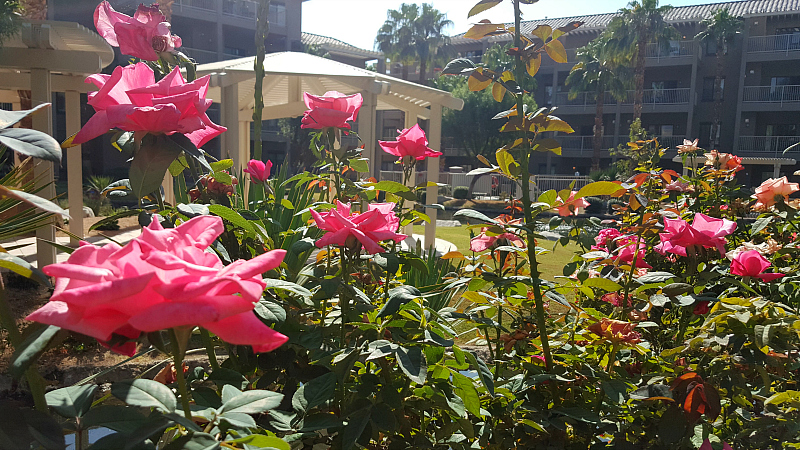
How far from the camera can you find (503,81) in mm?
1169

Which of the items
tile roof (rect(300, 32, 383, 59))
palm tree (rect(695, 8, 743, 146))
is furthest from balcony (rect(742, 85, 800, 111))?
tile roof (rect(300, 32, 383, 59))

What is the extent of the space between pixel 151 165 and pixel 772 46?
3047 centimetres

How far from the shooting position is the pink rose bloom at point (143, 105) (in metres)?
0.72

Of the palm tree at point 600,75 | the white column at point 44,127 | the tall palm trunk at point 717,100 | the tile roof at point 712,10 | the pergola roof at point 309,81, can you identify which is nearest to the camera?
the white column at point 44,127

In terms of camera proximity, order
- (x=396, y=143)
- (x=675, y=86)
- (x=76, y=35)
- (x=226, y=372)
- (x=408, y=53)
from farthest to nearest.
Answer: (x=408, y=53), (x=675, y=86), (x=76, y=35), (x=396, y=143), (x=226, y=372)

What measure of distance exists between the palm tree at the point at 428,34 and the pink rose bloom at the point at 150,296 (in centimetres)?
3303

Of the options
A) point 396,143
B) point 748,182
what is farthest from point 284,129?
point 396,143

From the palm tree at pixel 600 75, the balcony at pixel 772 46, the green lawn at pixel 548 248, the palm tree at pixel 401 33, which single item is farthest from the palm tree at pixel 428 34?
the green lawn at pixel 548 248

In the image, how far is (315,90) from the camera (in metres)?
8.12

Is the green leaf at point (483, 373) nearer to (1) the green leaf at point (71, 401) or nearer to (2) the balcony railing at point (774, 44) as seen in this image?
(1) the green leaf at point (71, 401)

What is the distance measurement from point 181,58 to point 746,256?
1301mm

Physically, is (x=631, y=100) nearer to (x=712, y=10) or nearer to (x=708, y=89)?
(x=708, y=89)

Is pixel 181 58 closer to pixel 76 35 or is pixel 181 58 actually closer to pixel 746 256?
pixel 746 256

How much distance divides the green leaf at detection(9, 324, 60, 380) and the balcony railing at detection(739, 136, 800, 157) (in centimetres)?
2833
